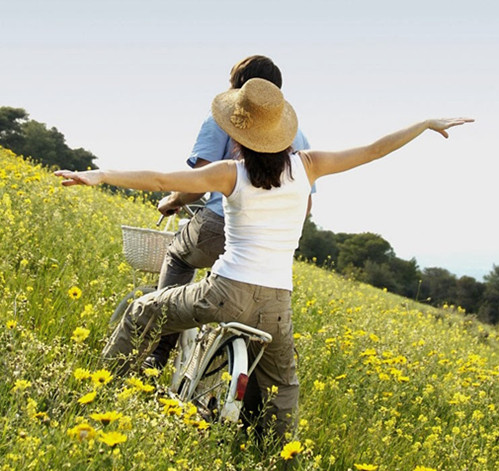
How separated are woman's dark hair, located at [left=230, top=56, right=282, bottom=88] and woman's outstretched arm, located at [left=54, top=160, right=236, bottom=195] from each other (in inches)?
29.2

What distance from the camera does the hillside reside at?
275cm

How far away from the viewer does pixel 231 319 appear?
360 centimetres

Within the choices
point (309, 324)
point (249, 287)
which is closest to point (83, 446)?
point (249, 287)

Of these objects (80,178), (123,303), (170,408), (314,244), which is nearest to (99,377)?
(170,408)

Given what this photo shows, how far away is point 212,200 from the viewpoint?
4.41m

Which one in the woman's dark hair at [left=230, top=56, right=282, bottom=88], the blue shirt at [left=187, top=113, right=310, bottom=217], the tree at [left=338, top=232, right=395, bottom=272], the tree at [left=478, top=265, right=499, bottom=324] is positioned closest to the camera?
the woman's dark hair at [left=230, top=56, right=282, bottom=88]

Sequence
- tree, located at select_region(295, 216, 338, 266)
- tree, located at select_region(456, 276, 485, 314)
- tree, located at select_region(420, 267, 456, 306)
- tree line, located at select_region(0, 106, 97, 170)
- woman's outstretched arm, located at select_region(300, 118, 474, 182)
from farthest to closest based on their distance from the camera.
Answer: tree, located at select_region(420, 267, 456, 306)
tree, located at select_region(456, 276, 485, 314)
tree, located at select_region(295, 216, 338, 266)
tree line, located at select_region(0, 106, 97, 170)
woman's outstretched arm, located at select_region(300, 118, 474, 182)

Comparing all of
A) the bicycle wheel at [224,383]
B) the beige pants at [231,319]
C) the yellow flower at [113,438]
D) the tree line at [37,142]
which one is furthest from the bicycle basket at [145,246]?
the tree line at [37,142]

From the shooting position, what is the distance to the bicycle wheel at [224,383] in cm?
346

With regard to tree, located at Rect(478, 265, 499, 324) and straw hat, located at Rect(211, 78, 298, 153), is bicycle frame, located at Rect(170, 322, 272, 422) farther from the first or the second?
tree, located at Rect(478, 265, 499, 324)

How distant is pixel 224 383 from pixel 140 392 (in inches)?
25.3

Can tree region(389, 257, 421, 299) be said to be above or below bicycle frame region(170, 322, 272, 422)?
above

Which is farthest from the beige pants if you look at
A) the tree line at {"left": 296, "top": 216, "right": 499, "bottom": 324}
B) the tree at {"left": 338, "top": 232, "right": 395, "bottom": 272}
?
the tree at {"left": 338, "top": 232, "right": 395, "bottom": 272}

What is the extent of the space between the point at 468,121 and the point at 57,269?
3778 mm
